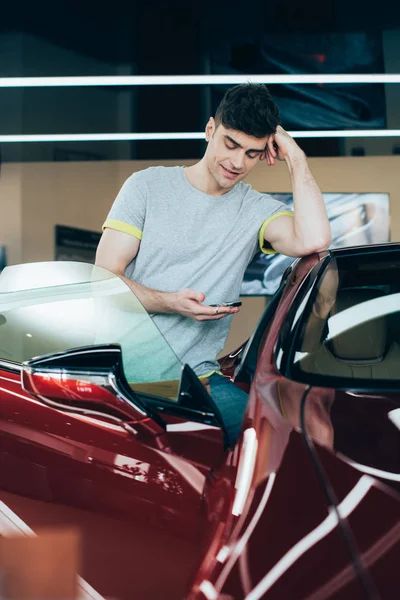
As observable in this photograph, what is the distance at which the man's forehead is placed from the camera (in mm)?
1826

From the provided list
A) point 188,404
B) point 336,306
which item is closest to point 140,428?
point 188,404

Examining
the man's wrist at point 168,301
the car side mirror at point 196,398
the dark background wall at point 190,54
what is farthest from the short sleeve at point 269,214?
the dark background wall at point 190,54

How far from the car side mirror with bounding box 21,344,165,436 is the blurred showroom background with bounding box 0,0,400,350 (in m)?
4.64

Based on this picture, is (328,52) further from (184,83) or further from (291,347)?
(291,347)

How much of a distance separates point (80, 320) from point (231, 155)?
0.75m

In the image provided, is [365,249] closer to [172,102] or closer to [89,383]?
[89,383]

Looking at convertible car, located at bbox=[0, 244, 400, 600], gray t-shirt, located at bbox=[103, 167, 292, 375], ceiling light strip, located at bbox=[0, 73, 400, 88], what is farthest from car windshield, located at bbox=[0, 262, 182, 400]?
ceiling light strip, located at bbox=[0, 73, 400, 88]

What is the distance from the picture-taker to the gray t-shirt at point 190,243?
67.9 inches

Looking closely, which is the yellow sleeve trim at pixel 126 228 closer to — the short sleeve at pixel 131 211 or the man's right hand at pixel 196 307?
the short sleeve at pixel 131 211

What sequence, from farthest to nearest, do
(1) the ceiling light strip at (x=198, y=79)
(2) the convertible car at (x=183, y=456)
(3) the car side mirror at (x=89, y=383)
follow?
(1) the ceiling light strip at (x=198, y=79) → (3) the car side mirror at (x=89, y=383) → (2) the convertible car at (x=183, y=456)

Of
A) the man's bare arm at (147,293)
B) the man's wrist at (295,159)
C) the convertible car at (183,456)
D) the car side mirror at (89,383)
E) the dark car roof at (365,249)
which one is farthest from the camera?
the man's wrist at (295,159)

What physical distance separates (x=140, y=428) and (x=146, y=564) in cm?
Result: 19

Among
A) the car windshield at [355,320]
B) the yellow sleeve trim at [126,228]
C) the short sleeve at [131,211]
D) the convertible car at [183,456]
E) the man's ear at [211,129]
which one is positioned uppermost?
the man's ear at [211,129]

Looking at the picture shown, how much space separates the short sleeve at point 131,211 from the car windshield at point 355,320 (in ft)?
1.66
